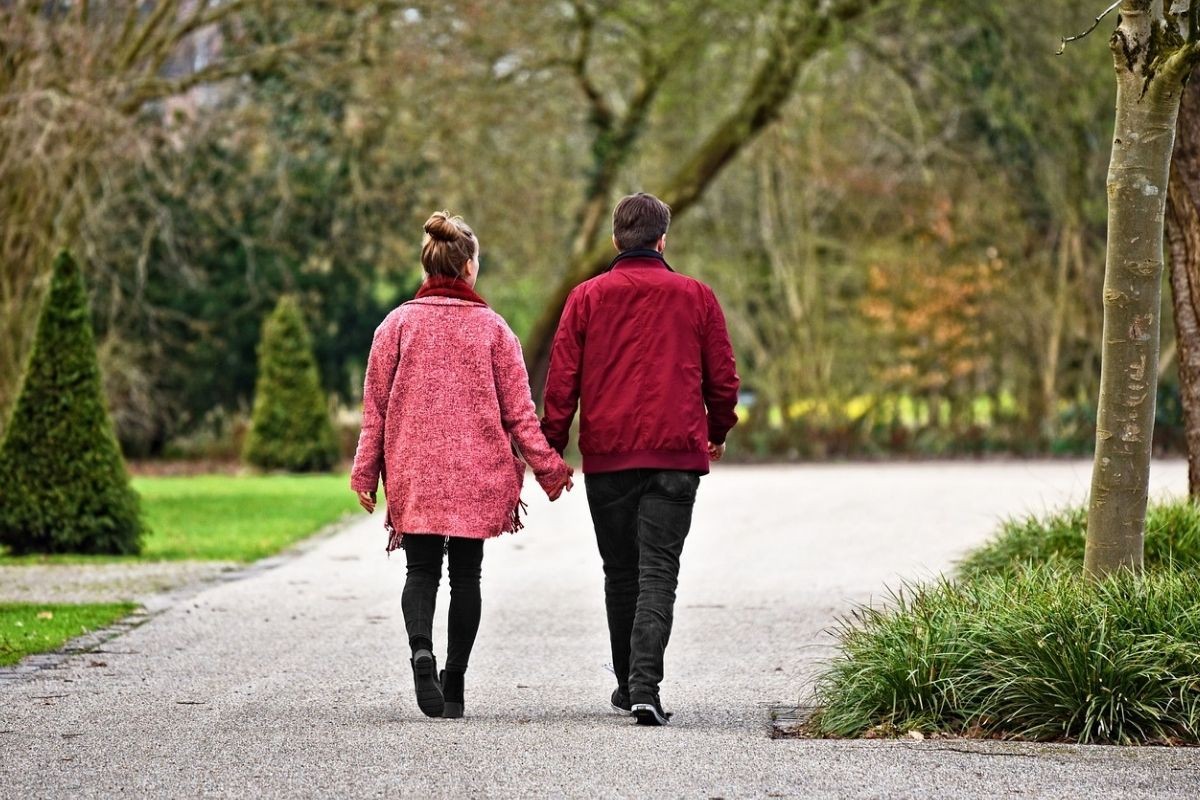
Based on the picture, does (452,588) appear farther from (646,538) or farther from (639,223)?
(639,223)

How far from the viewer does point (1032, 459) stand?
27172 millimetres

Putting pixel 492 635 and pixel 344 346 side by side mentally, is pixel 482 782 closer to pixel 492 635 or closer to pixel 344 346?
pixel 492 635

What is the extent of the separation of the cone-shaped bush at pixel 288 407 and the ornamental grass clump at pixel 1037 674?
20017 mm

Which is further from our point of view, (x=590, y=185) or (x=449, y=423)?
(x=590, y=185)

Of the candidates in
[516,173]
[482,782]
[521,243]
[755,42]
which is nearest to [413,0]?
[755,42]

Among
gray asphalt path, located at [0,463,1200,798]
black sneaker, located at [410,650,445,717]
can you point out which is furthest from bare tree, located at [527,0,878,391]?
black sneaker, located at [410,650,445,717]

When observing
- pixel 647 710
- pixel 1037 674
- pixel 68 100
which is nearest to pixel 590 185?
pixel 68 100

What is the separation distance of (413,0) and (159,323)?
35.5 ft

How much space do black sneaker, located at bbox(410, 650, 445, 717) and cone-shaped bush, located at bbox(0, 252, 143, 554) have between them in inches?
283

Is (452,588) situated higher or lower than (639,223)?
lower

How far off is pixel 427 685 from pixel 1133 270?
3096mm

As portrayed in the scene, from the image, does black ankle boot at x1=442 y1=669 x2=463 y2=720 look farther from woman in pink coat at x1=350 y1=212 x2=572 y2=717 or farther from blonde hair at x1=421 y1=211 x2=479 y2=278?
blonde hair at x1=421 y1=211 x2=479 y2=278

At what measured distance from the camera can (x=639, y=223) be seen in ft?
20.4

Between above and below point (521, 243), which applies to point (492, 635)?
below
